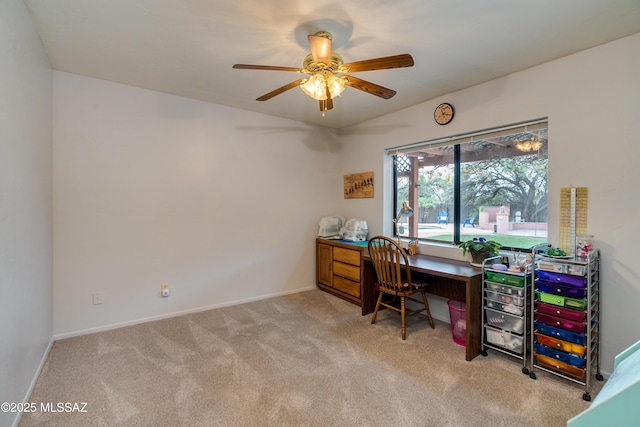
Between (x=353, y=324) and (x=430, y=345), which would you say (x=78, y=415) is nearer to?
(x=353, y=324)

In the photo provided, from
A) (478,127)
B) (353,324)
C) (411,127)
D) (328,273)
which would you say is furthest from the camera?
(328,273)

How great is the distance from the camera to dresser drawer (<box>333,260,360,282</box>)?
3.45m

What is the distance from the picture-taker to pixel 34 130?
2.00m

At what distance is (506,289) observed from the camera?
220cm

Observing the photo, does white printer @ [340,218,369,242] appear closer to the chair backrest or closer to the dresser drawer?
the dresser drawer

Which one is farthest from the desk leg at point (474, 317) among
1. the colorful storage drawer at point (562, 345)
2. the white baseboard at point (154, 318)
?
the white baseboard at point (154, 318)

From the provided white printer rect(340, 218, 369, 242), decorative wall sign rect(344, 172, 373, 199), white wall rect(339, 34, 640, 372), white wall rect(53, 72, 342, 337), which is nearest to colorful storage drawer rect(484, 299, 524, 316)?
white wall rect(339, 34, 640, 372)

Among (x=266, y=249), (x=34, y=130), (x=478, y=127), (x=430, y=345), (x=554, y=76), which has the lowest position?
(x=430, y=345)

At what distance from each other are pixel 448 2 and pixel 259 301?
132 inches

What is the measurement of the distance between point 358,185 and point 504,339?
7.96ft

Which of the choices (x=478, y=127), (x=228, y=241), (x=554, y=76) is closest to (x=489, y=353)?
(x=478, y=127)

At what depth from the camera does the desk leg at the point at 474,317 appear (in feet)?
7.32

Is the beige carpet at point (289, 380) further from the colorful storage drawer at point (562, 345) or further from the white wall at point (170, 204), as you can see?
the white wall at point (170, 204)

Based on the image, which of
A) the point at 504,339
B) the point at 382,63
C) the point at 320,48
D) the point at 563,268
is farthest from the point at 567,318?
the point at 320,48
